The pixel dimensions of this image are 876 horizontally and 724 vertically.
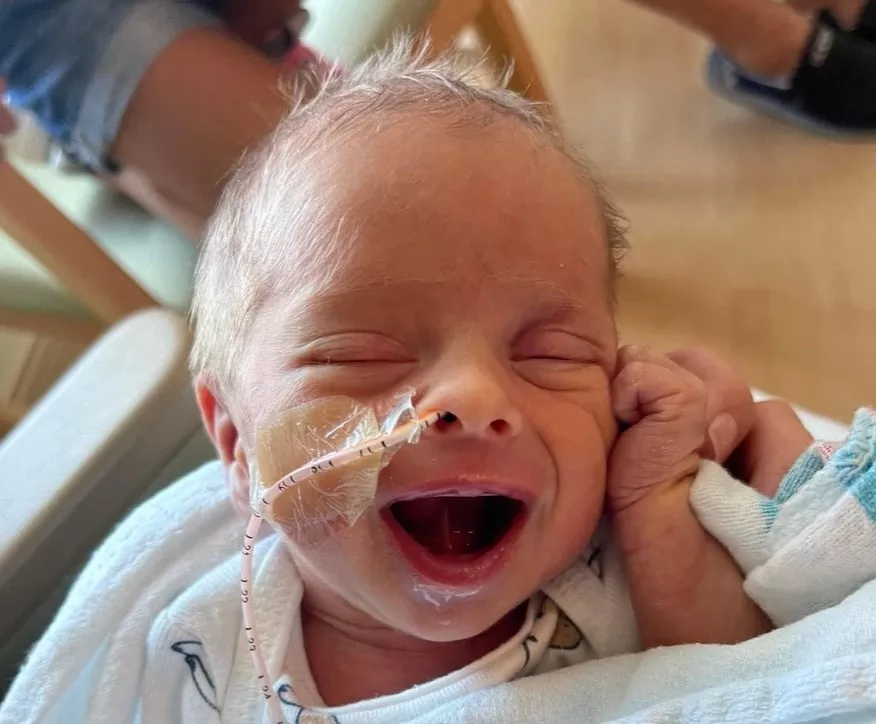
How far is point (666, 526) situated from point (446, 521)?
0.19 meters

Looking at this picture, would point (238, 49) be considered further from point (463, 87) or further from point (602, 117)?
point (602, 117)

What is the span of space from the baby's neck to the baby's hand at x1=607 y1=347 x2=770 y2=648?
12 centimetres

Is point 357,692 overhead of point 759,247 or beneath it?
beneath

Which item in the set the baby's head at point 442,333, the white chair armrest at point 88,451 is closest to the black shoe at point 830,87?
the baby's head at point 442,333

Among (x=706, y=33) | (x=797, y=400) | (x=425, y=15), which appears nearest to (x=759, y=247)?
(x=797, y=400)

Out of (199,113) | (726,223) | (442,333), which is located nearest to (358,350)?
(442,333)

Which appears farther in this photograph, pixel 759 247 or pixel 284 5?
pixel 759 247

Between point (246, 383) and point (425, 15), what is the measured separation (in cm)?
86

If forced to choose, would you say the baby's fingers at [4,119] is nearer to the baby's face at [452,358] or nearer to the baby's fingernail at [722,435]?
the baby's face at [452,358]

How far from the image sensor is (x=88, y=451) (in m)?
0.92

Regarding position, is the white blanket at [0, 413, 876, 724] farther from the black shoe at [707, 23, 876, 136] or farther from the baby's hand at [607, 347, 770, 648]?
the black shoe at [707, 23, 876, 136]

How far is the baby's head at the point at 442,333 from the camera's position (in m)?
0.62

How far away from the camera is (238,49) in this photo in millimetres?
1188

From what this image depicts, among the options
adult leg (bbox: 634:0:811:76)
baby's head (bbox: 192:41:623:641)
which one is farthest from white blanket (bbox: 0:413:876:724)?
adult leg (bbox: 634:0:811:76)
